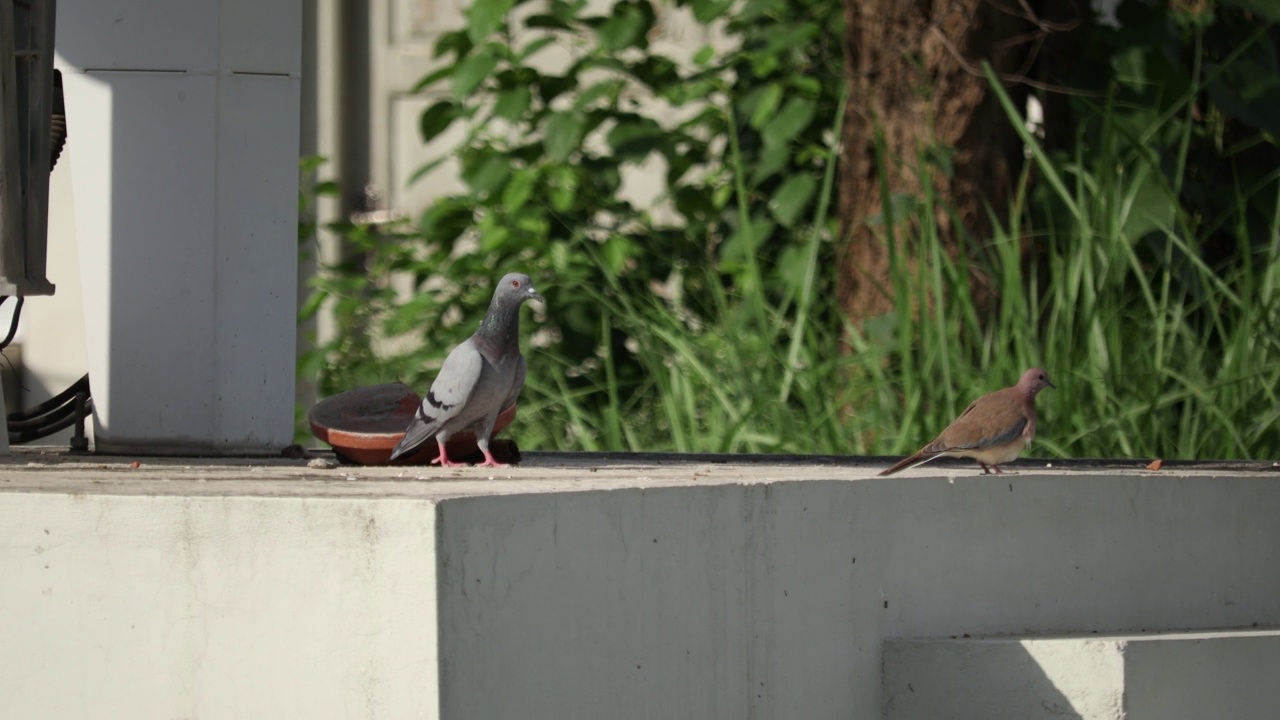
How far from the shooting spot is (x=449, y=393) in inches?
116

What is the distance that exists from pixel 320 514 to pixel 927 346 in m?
2.46

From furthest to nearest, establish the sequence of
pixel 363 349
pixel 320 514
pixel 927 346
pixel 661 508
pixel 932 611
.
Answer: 1. pixel 363 349
2. pixel 927 346
3. pixel 932 611
4. pixel 661 508
5. pixel 320 514

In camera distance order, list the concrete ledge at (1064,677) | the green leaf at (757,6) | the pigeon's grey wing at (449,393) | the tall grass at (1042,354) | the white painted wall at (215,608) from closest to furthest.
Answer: the white painted wall at (215,608), the concrete ledge at (1064,677), the pigeon's grey wing at (449,393), the tall grass at (1042,354), the green leaf at (757,6)

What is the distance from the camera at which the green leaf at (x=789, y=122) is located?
5488 mm

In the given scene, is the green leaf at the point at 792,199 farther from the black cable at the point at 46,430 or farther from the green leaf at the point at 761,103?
the black cable at the point at 46,430

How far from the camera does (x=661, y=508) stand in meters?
2.38

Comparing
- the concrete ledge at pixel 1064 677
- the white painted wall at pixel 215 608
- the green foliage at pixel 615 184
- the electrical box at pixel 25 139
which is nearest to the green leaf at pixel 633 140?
the green foliage at pixel 615 184

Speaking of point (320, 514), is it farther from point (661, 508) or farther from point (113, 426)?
point (113, 426)

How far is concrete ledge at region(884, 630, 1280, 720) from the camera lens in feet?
8.90

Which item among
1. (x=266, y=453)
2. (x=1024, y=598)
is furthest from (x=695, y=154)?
(x=1024, y=598)

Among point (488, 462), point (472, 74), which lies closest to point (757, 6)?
point (472, 74)

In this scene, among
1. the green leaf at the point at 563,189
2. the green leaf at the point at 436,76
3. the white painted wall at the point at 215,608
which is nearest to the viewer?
the white painted wall at the point at 215,608

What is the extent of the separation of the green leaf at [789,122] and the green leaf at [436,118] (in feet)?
4.09

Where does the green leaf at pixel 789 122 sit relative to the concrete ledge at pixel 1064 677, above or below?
above
